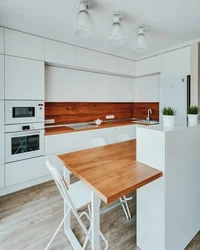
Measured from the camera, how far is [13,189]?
8.52 feet

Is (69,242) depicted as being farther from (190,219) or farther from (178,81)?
(178,81)

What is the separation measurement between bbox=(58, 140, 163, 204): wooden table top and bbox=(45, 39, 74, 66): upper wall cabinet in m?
1.83

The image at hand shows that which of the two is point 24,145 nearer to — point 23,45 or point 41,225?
point 41,225

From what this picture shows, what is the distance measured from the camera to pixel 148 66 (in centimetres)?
392

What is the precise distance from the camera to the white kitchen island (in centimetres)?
132

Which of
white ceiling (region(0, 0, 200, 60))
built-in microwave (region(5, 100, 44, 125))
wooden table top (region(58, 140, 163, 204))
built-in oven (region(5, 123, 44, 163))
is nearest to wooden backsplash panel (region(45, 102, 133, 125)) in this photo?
built-in microwave (region(5, 100, 44, 125))

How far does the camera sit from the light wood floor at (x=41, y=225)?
162 cm

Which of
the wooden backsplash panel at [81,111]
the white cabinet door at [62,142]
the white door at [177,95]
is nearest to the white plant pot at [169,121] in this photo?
the white door at [177,95]

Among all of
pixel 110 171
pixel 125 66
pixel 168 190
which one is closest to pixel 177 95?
pixel 125 66

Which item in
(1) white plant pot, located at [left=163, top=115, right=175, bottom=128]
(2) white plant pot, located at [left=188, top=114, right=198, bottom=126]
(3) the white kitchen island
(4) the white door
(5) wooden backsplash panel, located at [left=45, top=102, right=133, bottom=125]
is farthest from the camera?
(5) wooden backsplash panel, located at [left=45, top=102, right=133, bottom=125]

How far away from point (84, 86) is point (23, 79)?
1.40 m

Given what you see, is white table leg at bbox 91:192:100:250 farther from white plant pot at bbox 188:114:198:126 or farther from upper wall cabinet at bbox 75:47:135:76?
upper wall cabinet at bbox 75:47:135:76

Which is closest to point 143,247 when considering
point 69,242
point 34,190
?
point 69,242

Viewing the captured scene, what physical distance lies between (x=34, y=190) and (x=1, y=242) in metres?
1.02
